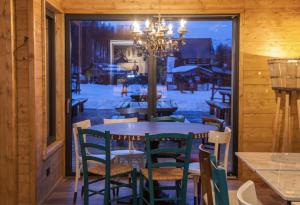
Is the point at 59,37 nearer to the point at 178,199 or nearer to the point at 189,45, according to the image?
the point at 189,45

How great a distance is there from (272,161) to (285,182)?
22.9 inches

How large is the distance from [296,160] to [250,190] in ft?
3.14

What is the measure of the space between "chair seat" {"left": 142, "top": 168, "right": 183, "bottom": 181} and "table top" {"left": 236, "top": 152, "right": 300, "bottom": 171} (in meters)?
0.98

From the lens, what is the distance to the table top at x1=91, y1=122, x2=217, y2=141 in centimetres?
405

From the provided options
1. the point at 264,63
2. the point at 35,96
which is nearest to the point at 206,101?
the point at 264,63

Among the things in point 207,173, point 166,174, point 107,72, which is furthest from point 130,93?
point 207,173

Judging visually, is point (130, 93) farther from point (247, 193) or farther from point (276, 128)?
point (247, 193)

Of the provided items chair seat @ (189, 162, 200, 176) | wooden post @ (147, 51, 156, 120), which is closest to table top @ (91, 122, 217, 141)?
chair seat @ (189, 162, 200, 176)

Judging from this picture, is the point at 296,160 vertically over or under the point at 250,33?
under

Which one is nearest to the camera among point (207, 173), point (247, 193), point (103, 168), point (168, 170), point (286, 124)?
point (247, 193)

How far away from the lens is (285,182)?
7.50 feet

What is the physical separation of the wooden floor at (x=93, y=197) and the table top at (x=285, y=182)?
2.09m

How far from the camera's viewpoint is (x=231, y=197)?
305cm

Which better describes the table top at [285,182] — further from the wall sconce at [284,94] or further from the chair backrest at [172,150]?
the wall sconce at [284,94]
